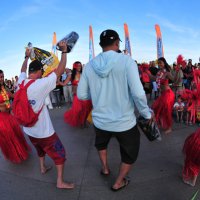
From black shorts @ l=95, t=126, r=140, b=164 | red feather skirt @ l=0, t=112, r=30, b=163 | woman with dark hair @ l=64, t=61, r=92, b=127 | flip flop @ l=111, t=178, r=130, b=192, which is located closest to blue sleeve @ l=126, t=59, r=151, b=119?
black shorts @ l=95, t=126, r=140, b=164

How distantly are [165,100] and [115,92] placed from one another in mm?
3120

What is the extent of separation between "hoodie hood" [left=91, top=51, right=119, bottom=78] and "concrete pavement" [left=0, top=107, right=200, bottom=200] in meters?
1.43

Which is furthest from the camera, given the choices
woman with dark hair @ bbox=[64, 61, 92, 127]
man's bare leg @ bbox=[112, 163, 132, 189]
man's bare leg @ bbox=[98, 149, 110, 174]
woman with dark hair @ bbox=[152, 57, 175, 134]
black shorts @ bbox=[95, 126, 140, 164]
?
woman with dark hair @ bbox=[64, 61, 92, 127]

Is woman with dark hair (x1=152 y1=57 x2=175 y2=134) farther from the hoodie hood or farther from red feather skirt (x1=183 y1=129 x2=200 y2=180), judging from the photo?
the hoodie hood

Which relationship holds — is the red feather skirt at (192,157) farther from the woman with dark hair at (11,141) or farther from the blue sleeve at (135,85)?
the woman with dark hair at (11,141)

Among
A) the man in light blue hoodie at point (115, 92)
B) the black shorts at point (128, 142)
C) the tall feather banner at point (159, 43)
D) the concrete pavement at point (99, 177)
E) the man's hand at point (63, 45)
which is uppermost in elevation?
the tall feather banner at point (159, 43)

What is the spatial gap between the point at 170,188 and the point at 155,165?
2.40 feet

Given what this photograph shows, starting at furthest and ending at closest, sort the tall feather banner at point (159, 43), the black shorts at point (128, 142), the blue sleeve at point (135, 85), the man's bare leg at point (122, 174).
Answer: the tall feather banner at point (159, 43)
the man's bare leg at point (122, 174)
the black shorts at point (128, 142)
the blue sleeve at point (135, 85)

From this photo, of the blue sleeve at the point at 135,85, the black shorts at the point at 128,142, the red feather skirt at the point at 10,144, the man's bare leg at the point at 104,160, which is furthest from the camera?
the red feather skirt at the point at 10,144

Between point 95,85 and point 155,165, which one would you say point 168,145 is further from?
point 95,85

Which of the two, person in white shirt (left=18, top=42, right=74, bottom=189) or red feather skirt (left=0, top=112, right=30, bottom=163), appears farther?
red feather skirt (left=0, top=112, right=30, bottom=163)

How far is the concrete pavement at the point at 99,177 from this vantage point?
313 cm

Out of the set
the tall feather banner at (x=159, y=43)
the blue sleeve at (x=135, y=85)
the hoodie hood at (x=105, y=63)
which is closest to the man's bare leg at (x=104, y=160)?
the blue sleeve at (x=135, y=85)

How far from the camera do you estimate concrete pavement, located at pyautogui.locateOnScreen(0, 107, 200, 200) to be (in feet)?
10.3
